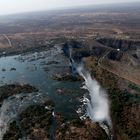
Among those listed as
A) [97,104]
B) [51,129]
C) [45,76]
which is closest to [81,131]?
[51,129]

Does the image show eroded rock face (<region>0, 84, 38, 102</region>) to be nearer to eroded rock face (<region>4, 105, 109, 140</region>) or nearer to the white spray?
the white spray

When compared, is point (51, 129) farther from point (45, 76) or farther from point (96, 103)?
point (45, 76)

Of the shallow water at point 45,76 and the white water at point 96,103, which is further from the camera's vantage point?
the shallow water at point 45,76

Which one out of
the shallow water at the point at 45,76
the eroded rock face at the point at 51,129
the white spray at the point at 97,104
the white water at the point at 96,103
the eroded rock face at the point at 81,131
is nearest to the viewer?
the eroded rock face at the point at 81,131

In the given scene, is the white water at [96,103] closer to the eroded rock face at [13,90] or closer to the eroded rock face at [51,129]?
the eroded rock face at [51,129]

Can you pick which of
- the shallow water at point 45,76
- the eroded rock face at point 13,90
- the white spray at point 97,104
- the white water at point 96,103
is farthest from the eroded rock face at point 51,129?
the eroded rock face at point 13,90

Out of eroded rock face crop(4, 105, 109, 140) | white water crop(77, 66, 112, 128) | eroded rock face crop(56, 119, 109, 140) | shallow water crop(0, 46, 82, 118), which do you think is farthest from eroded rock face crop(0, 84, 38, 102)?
eroded rock face crop(56, 119, 109, 140)
